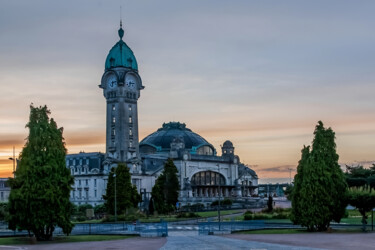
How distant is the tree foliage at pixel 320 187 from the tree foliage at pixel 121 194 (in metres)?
42.1

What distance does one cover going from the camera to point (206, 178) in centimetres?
15962

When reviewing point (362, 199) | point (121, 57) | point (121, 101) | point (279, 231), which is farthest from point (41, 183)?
point (121, 57)

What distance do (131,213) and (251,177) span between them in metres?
92.1

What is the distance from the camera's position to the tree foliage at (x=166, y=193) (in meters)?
98.0

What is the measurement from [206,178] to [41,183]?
114651 mm

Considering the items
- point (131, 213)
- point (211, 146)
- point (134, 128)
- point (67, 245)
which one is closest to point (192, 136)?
point (211, 146)

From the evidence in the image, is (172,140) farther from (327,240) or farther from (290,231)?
(327,240)

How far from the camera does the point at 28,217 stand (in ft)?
151

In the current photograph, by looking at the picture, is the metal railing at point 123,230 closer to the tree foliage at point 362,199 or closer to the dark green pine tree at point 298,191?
the dark green pine tree at point 298,191

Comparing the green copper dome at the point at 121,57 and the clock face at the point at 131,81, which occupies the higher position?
the green copper dome at the point at 121,57

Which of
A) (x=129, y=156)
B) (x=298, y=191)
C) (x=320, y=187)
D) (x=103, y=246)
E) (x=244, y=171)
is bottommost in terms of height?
(x=103, y=246)

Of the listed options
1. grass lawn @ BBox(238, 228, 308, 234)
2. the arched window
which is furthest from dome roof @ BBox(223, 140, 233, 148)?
grass lawn @ BBox(238, 228, 308, 234)

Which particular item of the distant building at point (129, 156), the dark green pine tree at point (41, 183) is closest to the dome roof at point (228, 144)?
the distant building at point (129, 156)

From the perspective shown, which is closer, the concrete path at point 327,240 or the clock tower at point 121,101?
the concrete path at point 327,240
